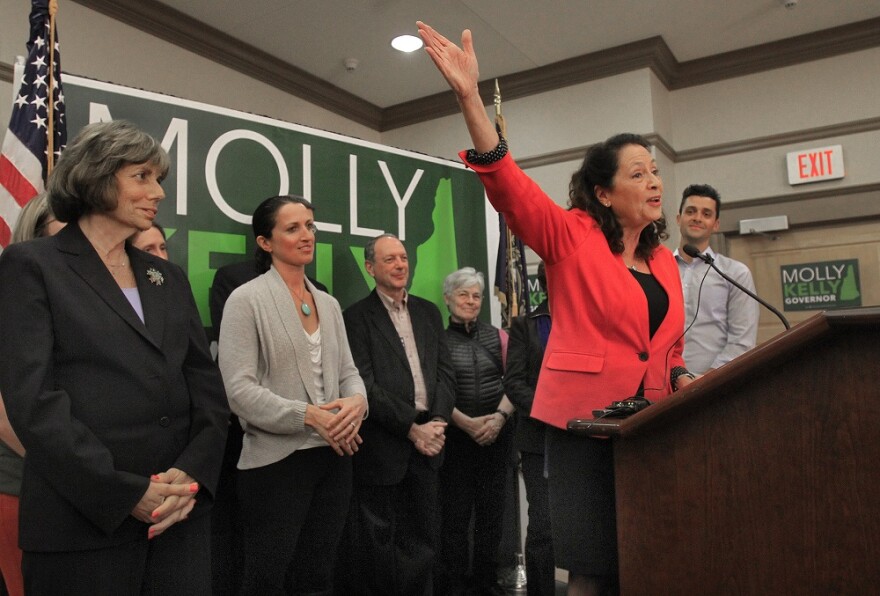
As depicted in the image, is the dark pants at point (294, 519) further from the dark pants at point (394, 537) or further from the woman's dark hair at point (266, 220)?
the woman's dark hair at point (266, 220)

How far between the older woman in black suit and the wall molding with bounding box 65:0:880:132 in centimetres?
326

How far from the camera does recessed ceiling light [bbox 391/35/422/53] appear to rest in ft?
15.9

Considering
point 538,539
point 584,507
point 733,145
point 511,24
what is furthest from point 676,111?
point 584,507

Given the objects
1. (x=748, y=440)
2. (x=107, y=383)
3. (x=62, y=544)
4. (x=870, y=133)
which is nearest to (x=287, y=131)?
(x=107, y=383)

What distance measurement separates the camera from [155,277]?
143 centimetres

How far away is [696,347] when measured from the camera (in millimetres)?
2953

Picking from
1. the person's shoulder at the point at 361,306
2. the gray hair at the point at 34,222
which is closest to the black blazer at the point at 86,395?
the gray hair at the point at 34,222

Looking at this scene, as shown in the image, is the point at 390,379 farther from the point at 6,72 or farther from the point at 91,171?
the point at 6,72

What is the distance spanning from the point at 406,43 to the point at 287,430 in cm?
352

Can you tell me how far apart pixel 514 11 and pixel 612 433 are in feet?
12.8

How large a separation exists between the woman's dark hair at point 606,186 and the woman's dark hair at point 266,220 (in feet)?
4.04

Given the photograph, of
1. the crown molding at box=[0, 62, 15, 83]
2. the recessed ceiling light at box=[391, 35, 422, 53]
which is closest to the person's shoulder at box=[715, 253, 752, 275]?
the recessed ceiling light at box=[391, 35, 422, 53]

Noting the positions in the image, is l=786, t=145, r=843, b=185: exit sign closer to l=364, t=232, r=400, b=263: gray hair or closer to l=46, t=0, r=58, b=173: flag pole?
l=364, t=232, r=400, b=263: gray hair

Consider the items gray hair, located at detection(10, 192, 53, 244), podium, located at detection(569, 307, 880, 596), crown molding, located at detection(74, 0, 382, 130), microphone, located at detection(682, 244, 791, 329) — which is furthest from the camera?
crown molding, located at detection(74, 0, 382, 130)
